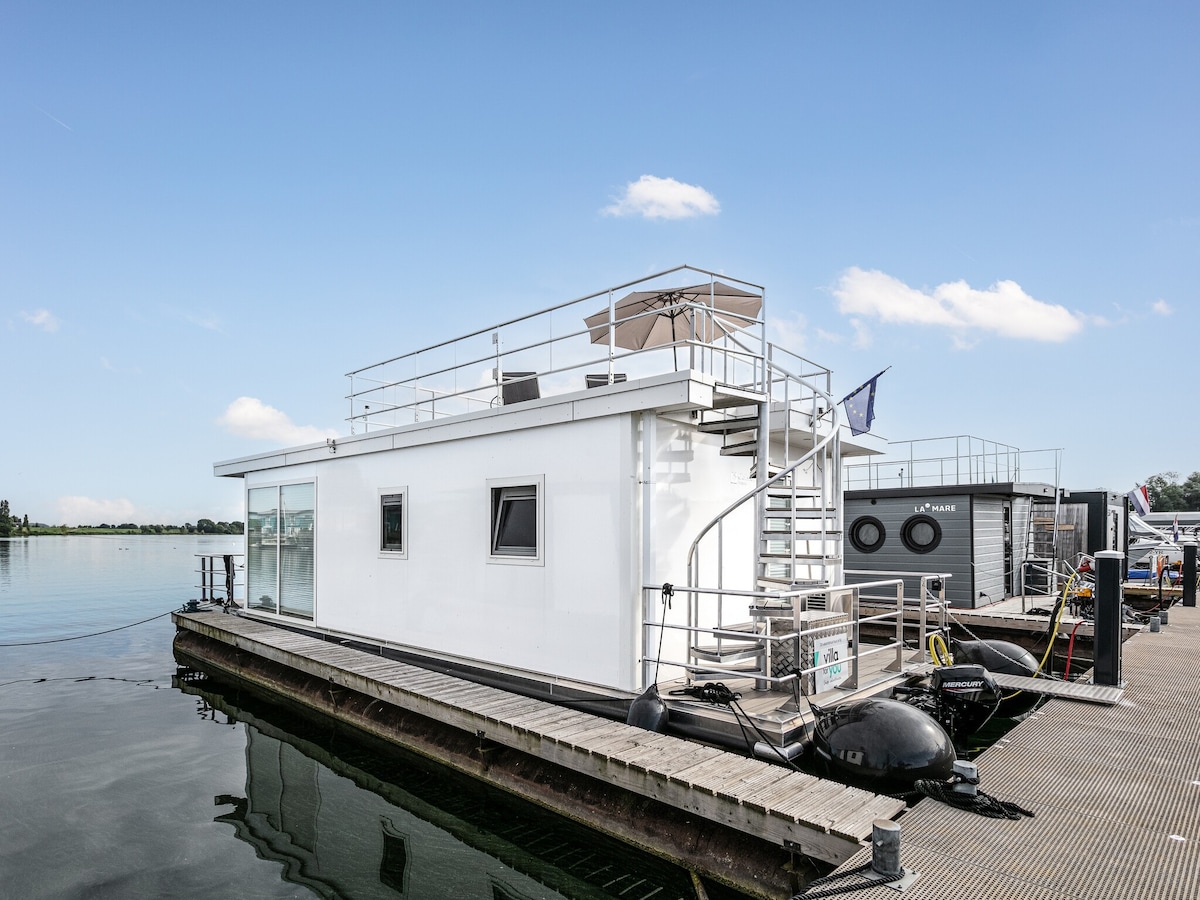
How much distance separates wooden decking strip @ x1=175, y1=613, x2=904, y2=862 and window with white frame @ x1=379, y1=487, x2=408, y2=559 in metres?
1.69

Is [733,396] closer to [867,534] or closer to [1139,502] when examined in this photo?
[867,534]

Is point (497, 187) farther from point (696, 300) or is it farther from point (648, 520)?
point (648, 520)

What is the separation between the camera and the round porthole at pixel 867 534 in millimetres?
15250

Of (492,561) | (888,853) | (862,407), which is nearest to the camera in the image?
(888,853)

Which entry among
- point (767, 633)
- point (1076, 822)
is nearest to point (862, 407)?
point (767, 633)

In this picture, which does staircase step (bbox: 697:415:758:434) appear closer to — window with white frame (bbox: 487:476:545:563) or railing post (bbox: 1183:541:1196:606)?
window with white frame (bbox: 487:476:545:563)

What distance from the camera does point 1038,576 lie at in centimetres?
1648

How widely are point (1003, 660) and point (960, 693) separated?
2.34 meters

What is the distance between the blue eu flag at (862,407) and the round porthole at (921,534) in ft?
21.0

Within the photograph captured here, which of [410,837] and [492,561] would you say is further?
[492,561]

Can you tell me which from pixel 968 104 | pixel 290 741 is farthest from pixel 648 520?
pixel 968 104

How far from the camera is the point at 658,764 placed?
16.0 ft

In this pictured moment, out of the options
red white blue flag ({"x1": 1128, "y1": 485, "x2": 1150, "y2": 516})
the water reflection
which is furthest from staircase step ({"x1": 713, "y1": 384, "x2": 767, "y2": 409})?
red white blue flag ({"x1": 1128, "y1": 485, "x2": 1150, "y2": 516})

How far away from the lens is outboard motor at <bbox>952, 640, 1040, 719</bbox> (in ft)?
25.9
